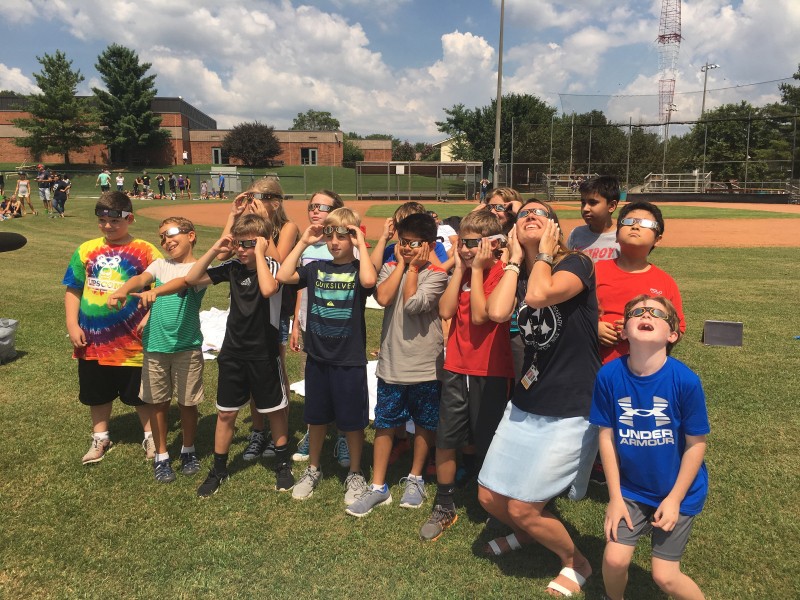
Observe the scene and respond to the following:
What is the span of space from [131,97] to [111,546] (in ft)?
209

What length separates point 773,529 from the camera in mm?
3152

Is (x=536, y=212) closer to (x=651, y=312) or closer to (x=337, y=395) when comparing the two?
(x=651, y=312)

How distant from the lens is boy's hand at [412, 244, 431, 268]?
129 inches

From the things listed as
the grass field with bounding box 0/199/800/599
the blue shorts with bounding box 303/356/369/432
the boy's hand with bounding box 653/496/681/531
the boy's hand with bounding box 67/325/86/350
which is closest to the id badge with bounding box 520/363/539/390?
the boy's hand with bounding box 653/496/681/531

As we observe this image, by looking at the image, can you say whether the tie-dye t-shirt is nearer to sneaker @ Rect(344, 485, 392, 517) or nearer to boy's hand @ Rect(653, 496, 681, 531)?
sneaker @ Rect(344, 485, 392, 517)

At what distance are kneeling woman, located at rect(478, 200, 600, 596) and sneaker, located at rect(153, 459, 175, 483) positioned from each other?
2192 millimetres

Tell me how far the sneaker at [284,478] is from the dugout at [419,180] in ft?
120

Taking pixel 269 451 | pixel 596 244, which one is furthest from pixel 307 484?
pixel 596 244

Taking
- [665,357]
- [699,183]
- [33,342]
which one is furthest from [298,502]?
[699,183]

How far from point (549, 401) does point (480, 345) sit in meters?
0.62

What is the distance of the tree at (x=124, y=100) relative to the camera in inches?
2219

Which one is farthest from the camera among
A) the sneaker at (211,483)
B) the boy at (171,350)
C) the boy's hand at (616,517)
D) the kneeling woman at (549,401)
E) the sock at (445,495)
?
the boy at (171,350)

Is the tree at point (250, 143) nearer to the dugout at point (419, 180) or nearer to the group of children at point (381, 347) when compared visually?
the dugout at point (419, 180)

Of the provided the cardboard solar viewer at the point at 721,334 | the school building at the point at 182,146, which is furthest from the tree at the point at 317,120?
the cardboard solar viewer at the point at 721,334
